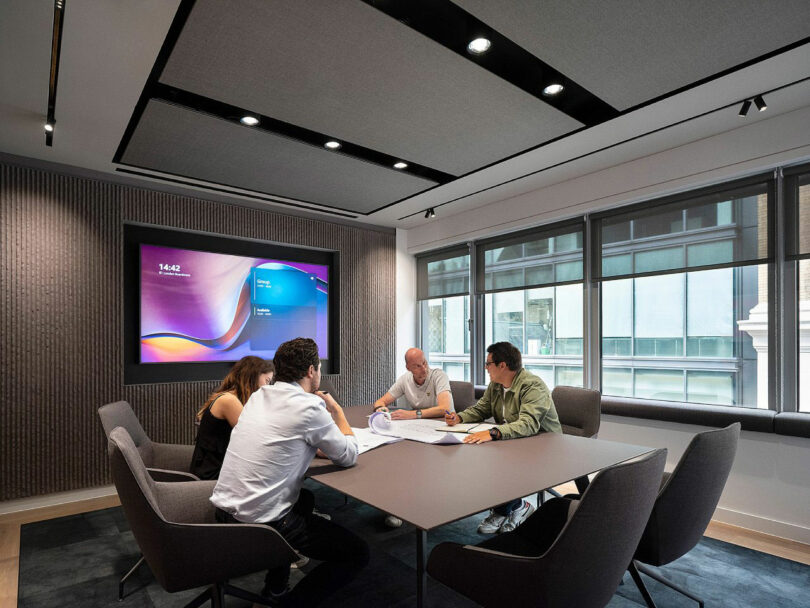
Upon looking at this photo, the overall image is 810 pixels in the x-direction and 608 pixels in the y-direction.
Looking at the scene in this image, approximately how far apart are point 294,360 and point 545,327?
365 centimetres

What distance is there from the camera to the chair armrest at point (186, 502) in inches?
77.6

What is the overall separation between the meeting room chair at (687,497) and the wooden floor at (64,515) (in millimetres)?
1561

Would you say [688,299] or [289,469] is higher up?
[688,299]

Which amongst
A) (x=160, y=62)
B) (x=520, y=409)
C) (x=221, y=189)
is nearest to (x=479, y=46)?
(x=160, y=62)

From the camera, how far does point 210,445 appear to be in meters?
2.52

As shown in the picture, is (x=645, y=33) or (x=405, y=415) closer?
(x=645, y=33)

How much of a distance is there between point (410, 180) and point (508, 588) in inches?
138

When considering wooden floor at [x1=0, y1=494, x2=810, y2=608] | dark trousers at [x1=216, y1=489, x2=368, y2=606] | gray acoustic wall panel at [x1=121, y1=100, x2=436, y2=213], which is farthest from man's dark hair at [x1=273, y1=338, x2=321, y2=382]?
wooden floor at [x1=0, y1=494, x2=810, y2=608]

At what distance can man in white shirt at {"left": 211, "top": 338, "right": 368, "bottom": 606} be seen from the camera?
182cm

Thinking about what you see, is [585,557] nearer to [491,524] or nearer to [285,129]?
[491,524]

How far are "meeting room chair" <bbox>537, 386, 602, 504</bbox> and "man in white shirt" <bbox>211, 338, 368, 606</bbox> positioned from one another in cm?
183

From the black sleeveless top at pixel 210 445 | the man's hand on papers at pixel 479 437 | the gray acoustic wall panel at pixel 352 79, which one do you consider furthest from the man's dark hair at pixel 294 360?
the gray acoustic wall panel at pixel 352 79

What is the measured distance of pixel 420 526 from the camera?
1.43 m

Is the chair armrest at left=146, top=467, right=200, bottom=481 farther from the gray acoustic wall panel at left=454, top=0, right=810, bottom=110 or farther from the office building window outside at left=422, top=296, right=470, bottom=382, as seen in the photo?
the office building window outside at left=422, top=296, right=470, bottom=382
